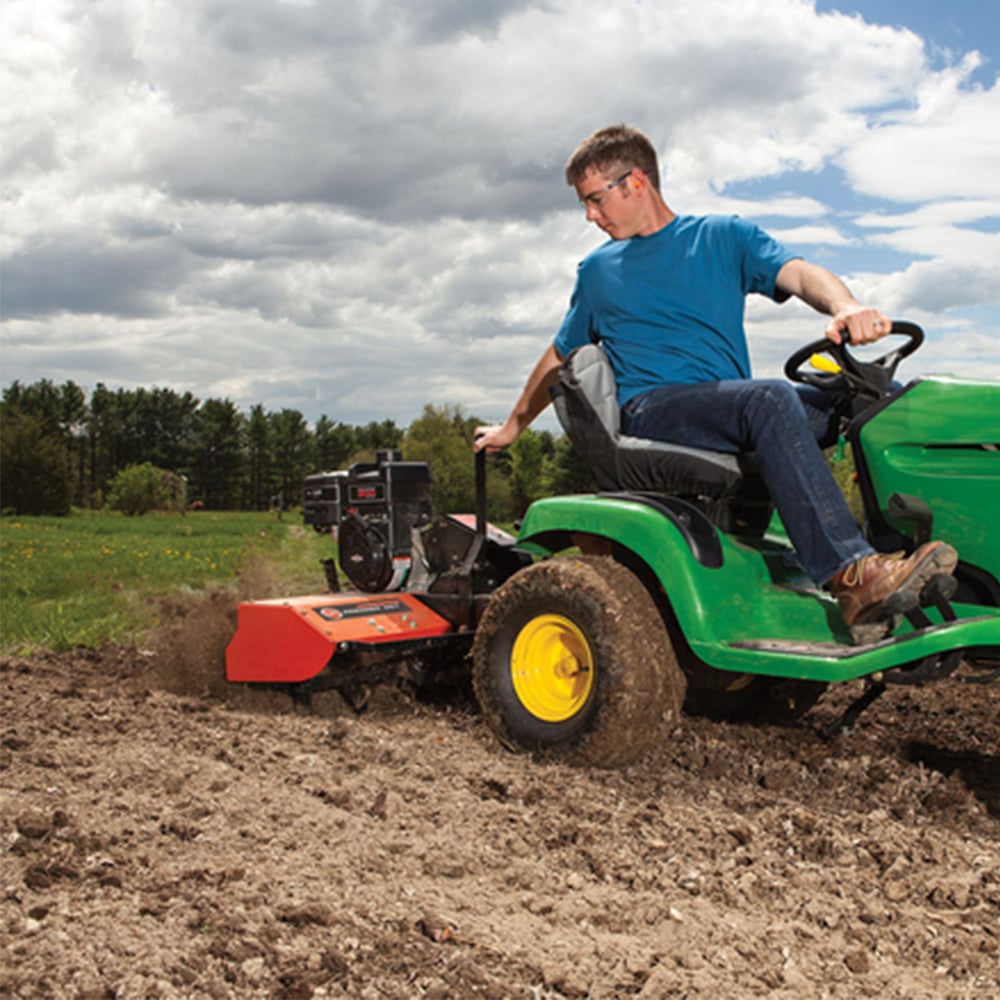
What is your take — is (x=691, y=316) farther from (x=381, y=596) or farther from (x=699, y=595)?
(x=381, y=596)

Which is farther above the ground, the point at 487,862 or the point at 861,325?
the point at 861,325

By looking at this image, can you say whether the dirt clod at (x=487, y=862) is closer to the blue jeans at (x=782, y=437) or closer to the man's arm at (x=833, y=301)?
the blue jeans at (x=782, y=437)

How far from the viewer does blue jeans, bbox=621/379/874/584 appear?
312 centimetres

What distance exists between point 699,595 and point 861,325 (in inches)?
36.1

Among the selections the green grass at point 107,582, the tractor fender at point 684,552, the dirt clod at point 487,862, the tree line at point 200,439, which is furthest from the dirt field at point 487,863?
the tree line at point 200,439

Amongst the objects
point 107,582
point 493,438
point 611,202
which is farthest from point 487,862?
point 107,582

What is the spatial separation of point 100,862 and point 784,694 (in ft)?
8.09

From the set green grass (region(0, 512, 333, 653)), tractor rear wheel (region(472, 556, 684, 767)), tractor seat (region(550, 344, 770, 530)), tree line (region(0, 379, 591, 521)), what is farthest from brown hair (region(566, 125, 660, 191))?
tree line (region(0, 379, 591, 521))

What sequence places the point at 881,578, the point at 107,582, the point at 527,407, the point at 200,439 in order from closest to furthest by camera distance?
the point at 881,578 < the point at 527,407 < the point at 107,582 < the point at 200,439

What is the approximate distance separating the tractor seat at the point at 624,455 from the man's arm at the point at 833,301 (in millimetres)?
555

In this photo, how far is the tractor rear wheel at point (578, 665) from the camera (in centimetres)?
341

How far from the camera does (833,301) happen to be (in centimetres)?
331

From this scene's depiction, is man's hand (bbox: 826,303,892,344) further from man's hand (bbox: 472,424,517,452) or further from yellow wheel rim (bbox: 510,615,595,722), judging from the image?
man's hand (bbox: 472,424,517,452)

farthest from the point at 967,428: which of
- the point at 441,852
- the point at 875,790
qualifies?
the point at 441,852
